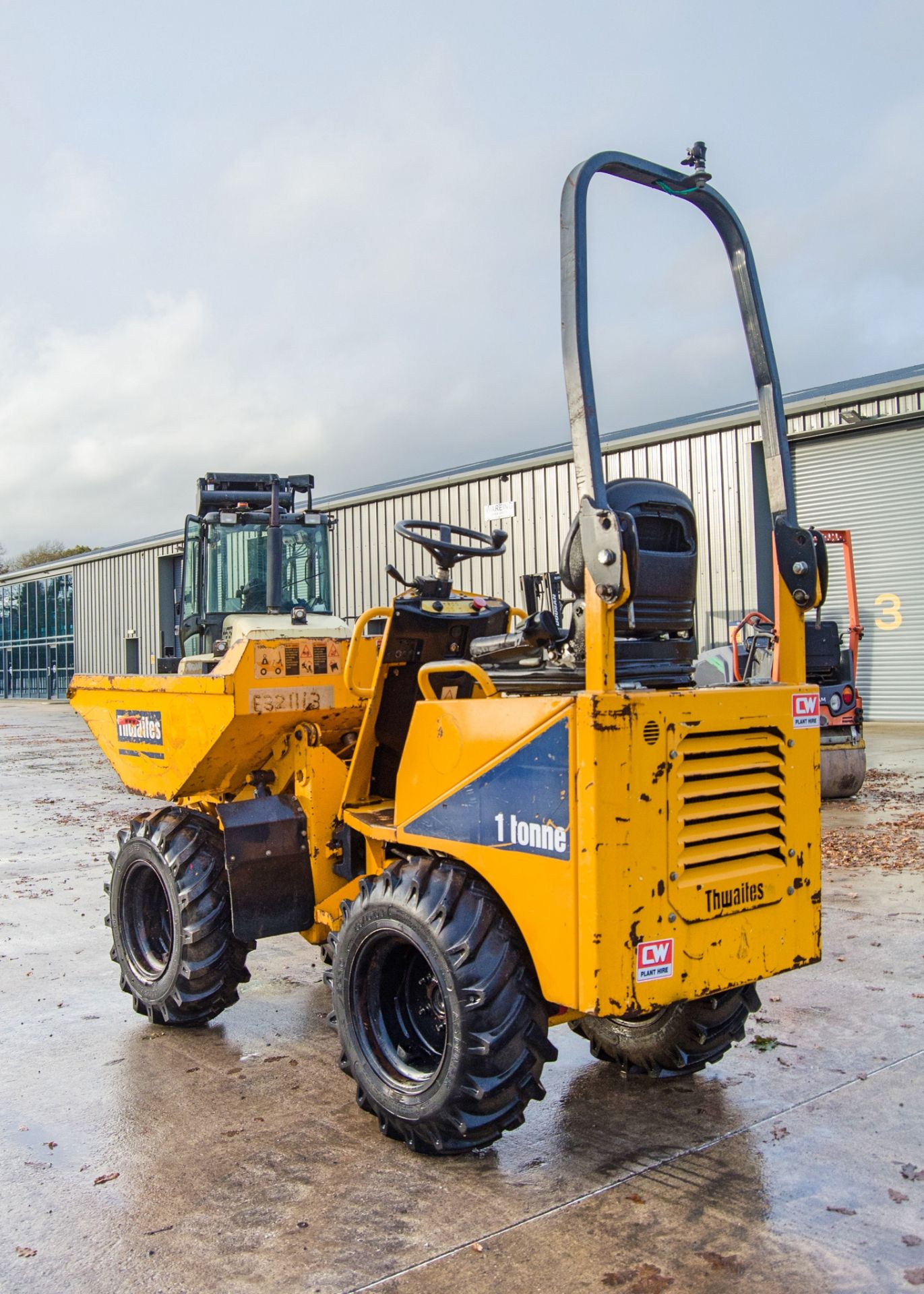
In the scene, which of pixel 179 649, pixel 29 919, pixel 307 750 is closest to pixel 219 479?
pixel 179 649

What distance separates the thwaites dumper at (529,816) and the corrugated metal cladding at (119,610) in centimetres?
2846

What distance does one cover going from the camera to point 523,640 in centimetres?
363

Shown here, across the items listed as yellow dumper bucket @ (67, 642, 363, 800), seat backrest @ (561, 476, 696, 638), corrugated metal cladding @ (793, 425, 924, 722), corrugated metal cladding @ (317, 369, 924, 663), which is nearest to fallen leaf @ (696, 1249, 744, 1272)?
seat backrest @ (561, 476, 696, 638)

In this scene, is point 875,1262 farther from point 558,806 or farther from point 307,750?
point 307,750

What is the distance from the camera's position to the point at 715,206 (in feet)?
12.3

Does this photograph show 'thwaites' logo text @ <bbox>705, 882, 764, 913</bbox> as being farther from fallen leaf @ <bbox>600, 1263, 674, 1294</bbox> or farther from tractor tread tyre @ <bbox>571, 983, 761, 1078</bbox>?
fallen leaf @ <bbox>600, 1263, 674, 1294</bbox>

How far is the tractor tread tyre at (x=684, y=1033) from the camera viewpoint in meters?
3.81

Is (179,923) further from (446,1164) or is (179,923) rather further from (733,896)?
(733,896)

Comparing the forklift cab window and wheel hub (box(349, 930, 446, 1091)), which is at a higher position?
the forklift cab window

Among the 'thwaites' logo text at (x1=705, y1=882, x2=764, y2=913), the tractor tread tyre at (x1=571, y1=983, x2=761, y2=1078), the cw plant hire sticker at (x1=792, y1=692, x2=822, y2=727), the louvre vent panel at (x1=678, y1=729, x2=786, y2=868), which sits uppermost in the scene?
the cw plant hire sticker at (x1=792, y1=692, x2=822, y2=727)

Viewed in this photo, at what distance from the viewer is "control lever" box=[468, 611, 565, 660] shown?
11.6 feet

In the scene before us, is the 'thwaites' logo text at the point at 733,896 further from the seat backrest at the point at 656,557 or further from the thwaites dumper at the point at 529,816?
the seat backrest at the point at 656,557

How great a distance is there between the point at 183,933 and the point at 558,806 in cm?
218

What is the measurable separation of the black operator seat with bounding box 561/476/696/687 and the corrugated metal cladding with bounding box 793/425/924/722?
49.5ft
